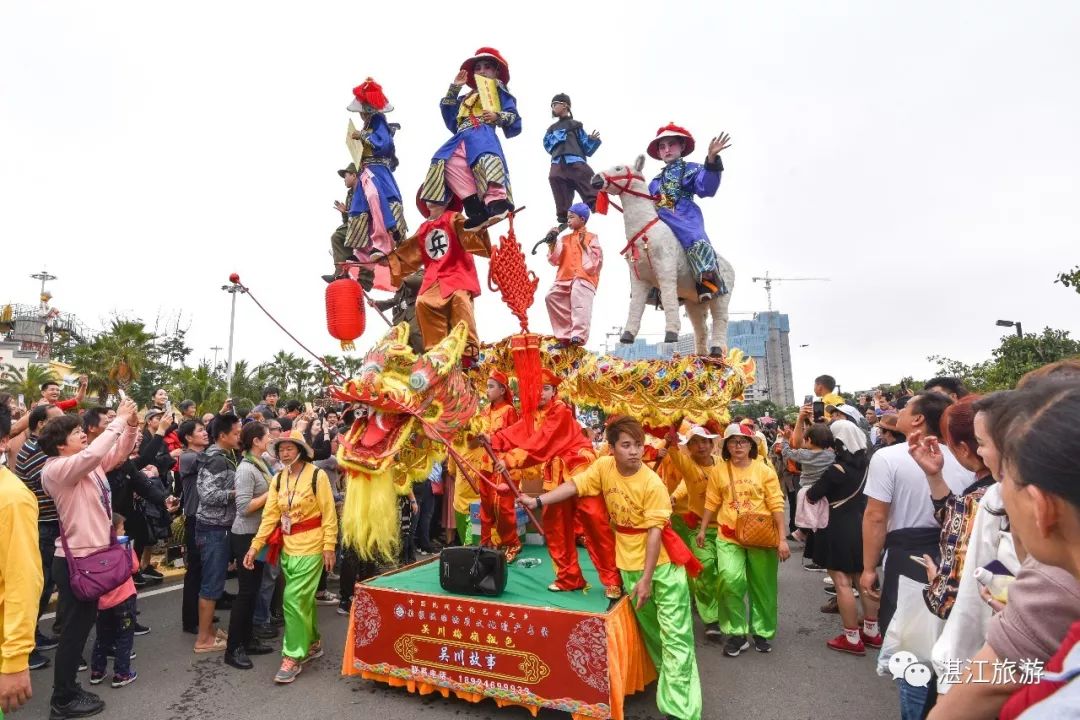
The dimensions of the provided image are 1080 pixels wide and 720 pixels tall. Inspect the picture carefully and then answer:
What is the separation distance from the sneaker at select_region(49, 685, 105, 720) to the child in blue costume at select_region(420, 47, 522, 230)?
3893 millimetres

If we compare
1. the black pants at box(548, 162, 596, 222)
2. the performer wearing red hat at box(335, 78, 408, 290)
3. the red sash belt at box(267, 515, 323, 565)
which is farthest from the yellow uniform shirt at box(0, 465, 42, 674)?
the black pants at box(548, 162, 596, 222)

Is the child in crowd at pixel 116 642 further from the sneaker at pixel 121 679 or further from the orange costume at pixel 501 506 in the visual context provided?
the orange costume at pixel 501 506

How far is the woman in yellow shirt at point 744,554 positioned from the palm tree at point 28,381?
24.5 meters

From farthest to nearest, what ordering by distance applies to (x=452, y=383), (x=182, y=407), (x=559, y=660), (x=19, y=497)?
(x=182, y=407) → (x=452, y=383) → (x=559, y=660) → (x=19, y=497)

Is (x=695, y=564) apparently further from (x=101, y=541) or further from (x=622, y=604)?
(x=101, y=541)

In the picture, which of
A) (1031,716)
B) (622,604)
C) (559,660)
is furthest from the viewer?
(622,604)

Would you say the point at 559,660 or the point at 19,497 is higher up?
the point at 19,497

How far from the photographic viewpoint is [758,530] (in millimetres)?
4176

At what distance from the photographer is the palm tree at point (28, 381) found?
2158 centimetres

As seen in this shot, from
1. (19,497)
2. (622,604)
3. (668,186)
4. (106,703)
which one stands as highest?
(668,186)

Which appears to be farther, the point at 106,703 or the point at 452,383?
the point at 452,383

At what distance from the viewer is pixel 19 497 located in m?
2.13

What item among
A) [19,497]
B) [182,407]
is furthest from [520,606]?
[182,407]

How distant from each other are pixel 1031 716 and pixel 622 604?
264cm
